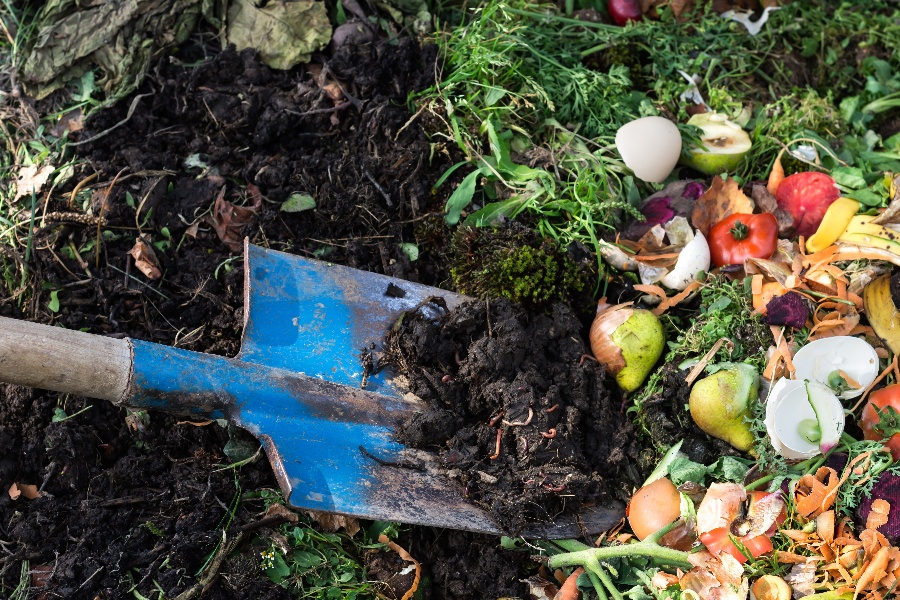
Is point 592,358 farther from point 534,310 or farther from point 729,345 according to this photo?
point 729,345

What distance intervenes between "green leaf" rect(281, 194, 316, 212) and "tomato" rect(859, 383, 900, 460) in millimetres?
2185

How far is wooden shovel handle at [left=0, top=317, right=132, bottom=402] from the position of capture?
215 centimetres

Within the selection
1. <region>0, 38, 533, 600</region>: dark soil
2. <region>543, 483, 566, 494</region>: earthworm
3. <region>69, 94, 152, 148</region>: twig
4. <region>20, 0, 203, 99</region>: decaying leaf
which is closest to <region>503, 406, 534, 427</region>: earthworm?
<region>543, 483, 566, 494</region>: earthworm

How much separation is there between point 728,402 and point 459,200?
4.27ft

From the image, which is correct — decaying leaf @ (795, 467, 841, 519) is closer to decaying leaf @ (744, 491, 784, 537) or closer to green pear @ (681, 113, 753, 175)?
decaying leaf @ (744, 491, 784, 537)

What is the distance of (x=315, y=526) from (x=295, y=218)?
1230 mm

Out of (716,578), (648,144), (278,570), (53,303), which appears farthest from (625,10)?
(278,570)

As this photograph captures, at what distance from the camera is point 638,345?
2.90 metres

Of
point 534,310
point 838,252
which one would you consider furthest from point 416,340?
point 838,252

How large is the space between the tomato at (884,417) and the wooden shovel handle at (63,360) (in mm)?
2401

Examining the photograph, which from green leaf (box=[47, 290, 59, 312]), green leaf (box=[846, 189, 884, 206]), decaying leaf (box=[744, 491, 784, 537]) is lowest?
decaying leaf (box=[744, 491, 784, 537])

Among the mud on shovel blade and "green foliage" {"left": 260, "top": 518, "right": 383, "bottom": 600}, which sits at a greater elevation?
the mud on shovel blade

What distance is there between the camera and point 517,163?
10.9ft

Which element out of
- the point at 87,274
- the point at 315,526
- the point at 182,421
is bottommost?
the point at 315,526
